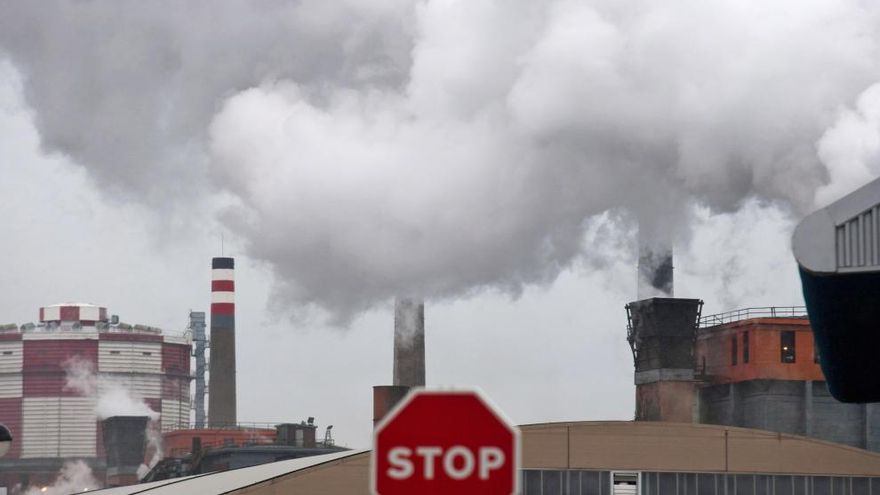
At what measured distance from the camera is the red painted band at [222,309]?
97.2 metres

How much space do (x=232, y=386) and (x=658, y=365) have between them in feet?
122

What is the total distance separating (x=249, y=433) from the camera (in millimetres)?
90750

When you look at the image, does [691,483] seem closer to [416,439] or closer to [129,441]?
[416,439]

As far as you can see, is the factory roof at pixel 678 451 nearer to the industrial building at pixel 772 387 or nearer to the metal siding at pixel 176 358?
the industrial building at pixel 772 387

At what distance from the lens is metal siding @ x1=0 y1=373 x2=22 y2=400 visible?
118875mm

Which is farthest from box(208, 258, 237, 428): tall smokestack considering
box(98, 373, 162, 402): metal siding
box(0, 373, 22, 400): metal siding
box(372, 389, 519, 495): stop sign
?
box(372, 389, 519, 495): stop sign

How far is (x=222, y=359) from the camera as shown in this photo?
92875 millimetres

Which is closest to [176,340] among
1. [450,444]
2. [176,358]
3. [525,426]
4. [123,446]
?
[176,358]

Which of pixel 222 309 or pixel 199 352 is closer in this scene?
pixel 222 309

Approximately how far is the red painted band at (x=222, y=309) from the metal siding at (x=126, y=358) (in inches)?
1054

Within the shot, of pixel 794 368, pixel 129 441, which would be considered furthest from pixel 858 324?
pixel 129 441

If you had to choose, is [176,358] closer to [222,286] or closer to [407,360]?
[222,286]

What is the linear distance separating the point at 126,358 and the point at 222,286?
→ 86.1ft

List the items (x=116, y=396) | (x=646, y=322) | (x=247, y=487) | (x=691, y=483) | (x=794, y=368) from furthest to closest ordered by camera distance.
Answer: (x=116, y=396)
(x=794, y=368)
(x=646, y=322)
(x=691, y=483)
(x=247, y=487)
